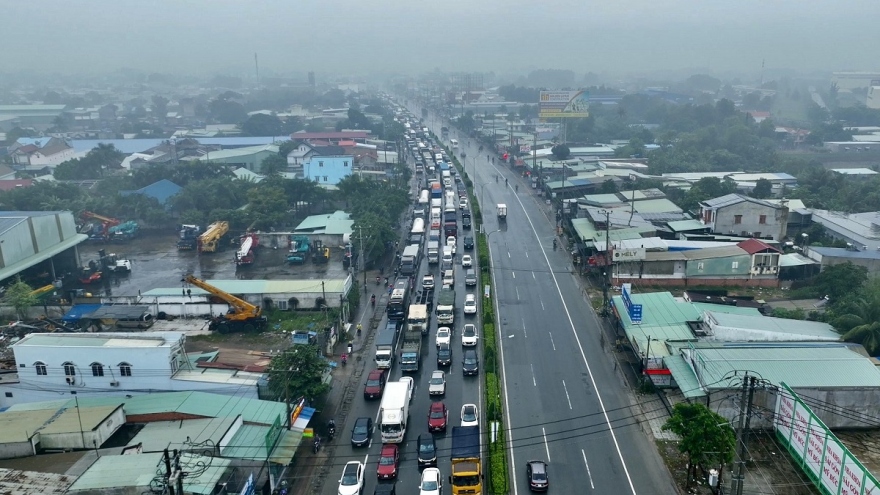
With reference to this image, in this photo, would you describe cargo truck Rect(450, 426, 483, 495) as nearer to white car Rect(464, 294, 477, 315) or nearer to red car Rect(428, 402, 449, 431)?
red car Rect(428, 402, 449, 431)

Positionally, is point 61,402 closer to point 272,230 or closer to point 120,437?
point 120,437

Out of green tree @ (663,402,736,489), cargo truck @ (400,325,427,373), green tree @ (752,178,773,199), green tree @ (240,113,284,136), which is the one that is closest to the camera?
green tree @ (663,402,736,489)

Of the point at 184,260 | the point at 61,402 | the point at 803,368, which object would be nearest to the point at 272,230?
the point at 184,260

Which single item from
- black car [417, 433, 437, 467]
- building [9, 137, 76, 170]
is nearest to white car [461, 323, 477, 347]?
black car [417, 433, 437, 467]

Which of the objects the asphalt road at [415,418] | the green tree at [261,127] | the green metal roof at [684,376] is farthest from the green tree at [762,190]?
the green tree at [261,127]

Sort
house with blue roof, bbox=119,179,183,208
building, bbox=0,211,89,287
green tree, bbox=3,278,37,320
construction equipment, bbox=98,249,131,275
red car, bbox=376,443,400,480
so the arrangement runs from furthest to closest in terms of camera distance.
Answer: house with blue roof, bbox=119,179,183,208
construction equipment, bbox=98,249,131,275
building, bbox=0,211,89,287
green tree, bbox=3,278,37,320
red car, bbox=376,443,400,480

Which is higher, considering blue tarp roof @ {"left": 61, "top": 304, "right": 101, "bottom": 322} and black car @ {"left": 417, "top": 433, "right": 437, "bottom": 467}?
blue tarp roof @ {"left": 61, "top": 304, "right": 101, "bottom": 322}

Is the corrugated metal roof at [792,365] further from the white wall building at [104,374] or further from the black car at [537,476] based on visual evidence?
the white wall building at [104,374]
